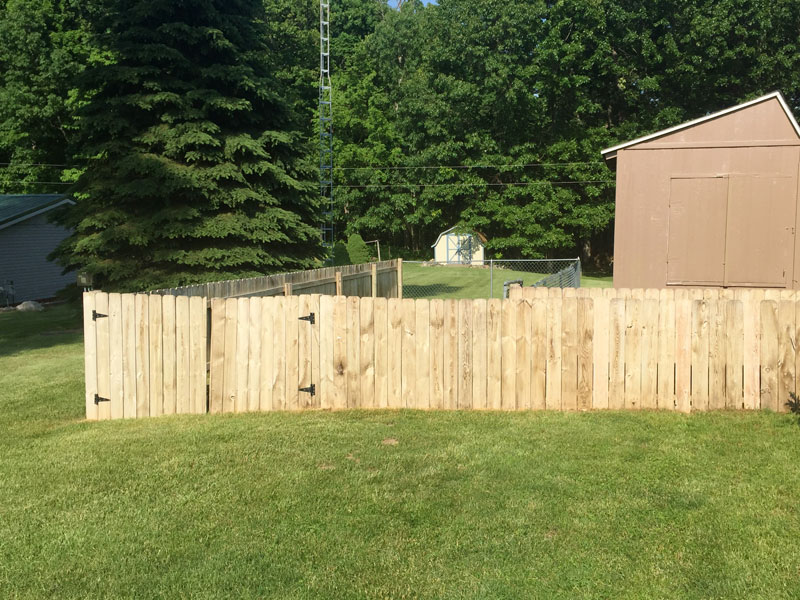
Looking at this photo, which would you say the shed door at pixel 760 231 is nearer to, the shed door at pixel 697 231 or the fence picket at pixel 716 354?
the shed door at pixel 697 231

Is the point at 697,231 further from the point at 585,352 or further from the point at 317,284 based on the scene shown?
the point at 585,352

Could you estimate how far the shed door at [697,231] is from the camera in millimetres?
15492

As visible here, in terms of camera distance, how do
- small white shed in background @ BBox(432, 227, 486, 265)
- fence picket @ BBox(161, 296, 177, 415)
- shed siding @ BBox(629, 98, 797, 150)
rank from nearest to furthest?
1. fence picket @ BBox(161, 296, 177, 415)
2. shed siding @ BBox(629, 98, 797, 150)
3. small white shed in background @ BBox(432, 227, 486, 265)

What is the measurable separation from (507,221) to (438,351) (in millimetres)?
37422

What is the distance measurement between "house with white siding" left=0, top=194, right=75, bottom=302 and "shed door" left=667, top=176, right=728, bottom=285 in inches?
838

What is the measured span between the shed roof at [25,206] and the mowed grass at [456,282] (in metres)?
13.3

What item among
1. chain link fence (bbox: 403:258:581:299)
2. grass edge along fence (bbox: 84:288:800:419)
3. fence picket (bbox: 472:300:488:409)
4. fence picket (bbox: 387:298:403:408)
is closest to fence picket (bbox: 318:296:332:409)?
grass edge along fence (bbox: 84:288:800:419)

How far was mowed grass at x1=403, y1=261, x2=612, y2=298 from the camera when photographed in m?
28.6

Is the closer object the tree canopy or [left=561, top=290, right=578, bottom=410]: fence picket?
[left=561, top=290, right=578, bottom=410]: fence picket

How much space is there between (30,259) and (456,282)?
16.5 meters

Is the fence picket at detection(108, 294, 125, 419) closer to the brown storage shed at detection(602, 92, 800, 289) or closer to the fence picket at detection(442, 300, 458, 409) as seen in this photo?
the fence picket at detection(442, 300, 458, 409)

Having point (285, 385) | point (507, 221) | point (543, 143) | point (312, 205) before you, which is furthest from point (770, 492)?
point (543, 143)

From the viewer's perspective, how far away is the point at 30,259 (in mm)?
28844

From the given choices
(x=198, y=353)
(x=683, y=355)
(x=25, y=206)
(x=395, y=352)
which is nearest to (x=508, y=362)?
(x=395, y=352)
